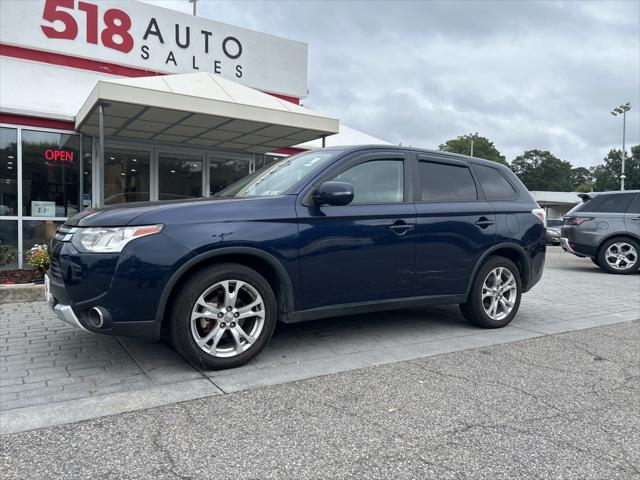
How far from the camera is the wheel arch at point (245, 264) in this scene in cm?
359

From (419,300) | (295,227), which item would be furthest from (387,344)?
(295,227)

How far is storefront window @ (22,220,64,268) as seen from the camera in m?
9.45

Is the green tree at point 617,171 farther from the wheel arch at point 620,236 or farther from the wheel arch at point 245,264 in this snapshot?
the wheel arch at point 245,264

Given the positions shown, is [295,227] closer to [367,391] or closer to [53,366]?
[367,391]

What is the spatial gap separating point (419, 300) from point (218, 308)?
1.97 m

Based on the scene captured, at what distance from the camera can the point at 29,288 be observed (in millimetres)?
6551

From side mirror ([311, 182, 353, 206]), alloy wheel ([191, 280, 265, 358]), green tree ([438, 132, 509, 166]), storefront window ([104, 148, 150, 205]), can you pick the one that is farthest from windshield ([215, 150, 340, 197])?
green tree ([438, 132, 509, 166])

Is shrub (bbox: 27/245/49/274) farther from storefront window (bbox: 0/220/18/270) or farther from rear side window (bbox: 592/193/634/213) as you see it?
rear side window (bbox: 592/193/634/213)

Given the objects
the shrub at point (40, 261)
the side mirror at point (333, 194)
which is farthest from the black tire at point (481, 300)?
the shrub at point (40, 261)

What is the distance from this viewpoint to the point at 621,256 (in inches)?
432

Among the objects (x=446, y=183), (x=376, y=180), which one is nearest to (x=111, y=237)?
(x=376, y=180)

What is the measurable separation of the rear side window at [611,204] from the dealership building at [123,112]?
20.1 feet

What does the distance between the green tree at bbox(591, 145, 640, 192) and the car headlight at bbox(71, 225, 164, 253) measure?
92983mm

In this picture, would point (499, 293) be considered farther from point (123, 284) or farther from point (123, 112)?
point (123, 112)
